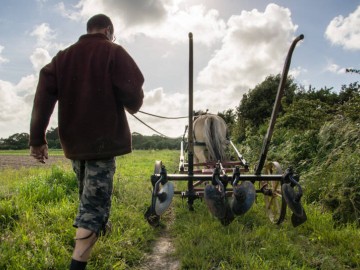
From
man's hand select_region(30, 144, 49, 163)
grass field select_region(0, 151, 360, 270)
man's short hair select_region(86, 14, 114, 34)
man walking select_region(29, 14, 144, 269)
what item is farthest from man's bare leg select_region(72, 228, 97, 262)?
man's short hair select_region(86, 14, 114, 34)

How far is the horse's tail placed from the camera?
6.19 m

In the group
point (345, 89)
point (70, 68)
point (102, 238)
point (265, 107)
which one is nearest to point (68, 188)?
point (102, 238)

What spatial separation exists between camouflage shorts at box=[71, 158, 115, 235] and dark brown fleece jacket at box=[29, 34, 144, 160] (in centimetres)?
12

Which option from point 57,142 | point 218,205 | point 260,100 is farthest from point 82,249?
point 57,142

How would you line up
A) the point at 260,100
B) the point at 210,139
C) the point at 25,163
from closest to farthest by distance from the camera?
1. the point at 210,139
2. the point at 260,100
3. the point at 25,163

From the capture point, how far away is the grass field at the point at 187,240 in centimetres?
299

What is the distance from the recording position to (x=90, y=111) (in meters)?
2.69

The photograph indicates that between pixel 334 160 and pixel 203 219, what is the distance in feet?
9.88

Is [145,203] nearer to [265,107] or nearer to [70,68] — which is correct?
[70,68]

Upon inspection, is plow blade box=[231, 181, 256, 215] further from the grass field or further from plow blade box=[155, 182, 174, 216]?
plow blade box=[155, 182, 174, 216]

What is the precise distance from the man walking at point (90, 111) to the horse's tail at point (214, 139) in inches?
137

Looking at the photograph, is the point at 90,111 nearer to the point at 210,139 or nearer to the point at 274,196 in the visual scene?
the point at 274,196

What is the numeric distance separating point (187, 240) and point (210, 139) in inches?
115

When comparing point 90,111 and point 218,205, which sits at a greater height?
point 90,111
